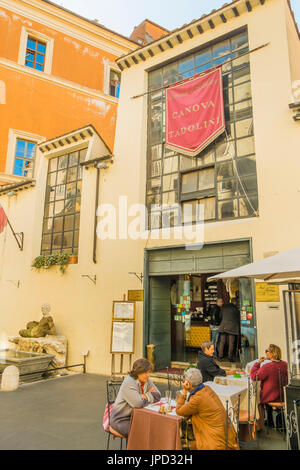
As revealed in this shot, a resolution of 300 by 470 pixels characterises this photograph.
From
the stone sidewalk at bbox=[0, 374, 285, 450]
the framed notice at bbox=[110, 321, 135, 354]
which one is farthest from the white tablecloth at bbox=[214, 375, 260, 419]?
the framed notice at bbox=[110, 321, 135, 354]

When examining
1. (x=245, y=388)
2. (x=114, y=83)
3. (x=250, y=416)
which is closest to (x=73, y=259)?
(x=245, y=388)

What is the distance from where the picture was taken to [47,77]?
17.4m

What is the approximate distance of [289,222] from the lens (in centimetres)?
780

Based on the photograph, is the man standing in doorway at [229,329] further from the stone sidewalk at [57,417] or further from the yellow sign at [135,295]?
the yellow sign at [135,295]

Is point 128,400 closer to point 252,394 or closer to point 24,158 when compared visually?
point 252,394

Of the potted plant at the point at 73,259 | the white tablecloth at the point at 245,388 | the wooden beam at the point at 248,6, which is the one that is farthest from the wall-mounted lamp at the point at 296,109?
the potted plant at the point at 73,259

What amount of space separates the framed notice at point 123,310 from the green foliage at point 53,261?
9.57 ft

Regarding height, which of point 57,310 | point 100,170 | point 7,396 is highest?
point 100,170

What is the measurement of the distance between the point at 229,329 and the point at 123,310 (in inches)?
123

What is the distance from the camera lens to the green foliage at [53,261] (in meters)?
11.6

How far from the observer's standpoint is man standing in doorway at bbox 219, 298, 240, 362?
9219 mm

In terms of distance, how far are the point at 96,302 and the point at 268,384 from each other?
21.2ft

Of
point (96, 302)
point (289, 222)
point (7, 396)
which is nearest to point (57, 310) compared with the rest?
point (96, 302)

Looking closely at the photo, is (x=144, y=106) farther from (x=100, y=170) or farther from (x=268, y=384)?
(x=268, y=384)
